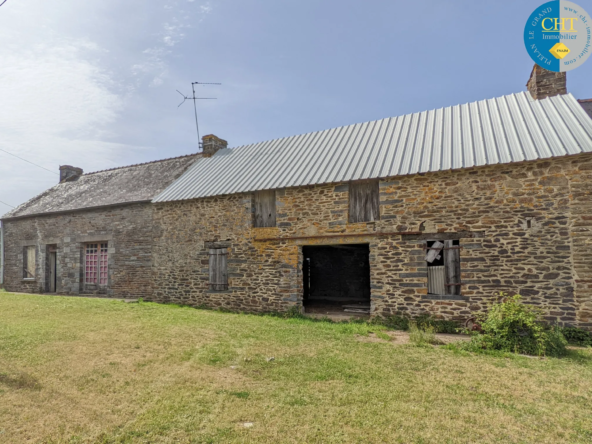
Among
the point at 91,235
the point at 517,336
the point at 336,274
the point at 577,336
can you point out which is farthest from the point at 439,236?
the point at 91,235

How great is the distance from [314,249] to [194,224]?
19.0 feet

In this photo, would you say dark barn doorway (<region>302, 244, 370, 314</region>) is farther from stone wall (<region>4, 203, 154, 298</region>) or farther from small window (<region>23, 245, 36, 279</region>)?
small window (<region>23, 245, 36, 279</region>)

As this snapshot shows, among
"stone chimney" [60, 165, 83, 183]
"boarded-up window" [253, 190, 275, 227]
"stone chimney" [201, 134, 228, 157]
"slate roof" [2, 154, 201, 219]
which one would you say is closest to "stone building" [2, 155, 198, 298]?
"slate roof" [2, 154, 201, 219]

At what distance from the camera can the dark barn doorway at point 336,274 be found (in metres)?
16.0

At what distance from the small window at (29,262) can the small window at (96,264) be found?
3.61m

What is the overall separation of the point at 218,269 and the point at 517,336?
840cm

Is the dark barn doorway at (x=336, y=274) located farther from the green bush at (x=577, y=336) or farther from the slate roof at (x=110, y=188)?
the green bush at (x=577, y=336)

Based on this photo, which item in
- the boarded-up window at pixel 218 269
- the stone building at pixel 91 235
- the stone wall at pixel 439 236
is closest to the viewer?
the stone wall at pixel 439 236

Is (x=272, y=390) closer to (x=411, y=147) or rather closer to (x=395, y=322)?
(x=395, y=322)

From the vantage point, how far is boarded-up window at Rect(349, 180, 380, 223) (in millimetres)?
9883

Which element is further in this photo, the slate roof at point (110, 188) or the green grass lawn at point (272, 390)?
the slate roof at point (110, 188)

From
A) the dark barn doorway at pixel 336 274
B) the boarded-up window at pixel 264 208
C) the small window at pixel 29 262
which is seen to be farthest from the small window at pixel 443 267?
the small window at pixel 29 262

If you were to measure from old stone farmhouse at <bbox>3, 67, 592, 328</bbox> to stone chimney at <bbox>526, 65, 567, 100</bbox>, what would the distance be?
0.03 metres

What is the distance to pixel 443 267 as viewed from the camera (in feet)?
29.9
